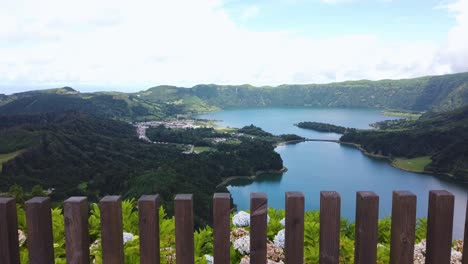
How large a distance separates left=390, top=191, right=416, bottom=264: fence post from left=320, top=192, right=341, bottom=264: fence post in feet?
0.95

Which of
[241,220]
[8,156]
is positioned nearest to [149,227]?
[241,220]

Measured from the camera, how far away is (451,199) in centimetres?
190

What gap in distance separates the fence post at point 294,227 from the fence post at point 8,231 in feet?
4.57

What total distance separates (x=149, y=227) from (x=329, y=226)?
0.90 m

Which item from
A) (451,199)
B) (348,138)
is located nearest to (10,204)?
(451,199)

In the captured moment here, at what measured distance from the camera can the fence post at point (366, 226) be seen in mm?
1916

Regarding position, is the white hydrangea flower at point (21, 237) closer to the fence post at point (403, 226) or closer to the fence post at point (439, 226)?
the fence post at point (403, 226)

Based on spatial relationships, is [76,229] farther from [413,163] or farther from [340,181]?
[413,163]

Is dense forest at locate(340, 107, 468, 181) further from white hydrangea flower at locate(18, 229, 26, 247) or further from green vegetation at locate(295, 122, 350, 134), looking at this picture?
white hydrangea flower at locate(18, 229, 26, 247)

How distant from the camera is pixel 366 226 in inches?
76.3

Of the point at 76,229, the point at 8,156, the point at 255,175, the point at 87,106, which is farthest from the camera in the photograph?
the point at 87,106

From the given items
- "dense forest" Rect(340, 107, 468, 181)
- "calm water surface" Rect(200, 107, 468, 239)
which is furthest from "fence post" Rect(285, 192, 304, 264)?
"dense forest" Rect(340, 107, 468, 181)

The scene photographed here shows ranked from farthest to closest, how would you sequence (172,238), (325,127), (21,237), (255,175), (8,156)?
(325,127) < (255,175) < (8,156) < (172,238) < (21,237)

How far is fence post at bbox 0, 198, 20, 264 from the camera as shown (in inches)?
75.8
